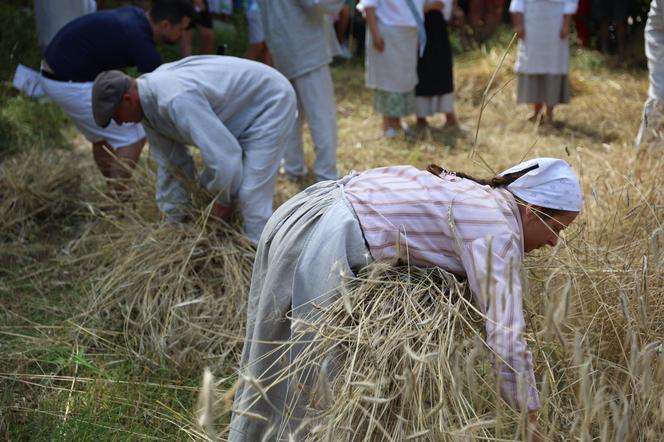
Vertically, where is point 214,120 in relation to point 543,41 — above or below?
above

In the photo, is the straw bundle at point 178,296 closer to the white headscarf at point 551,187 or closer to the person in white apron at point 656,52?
the white headscarf at point 551,187

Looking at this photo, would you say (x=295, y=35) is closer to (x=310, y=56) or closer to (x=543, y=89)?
(x=310, y=56)

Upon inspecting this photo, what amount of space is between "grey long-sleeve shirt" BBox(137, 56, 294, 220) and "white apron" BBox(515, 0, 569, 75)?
3288mm

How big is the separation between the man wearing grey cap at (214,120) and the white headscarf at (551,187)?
1417 millimetres

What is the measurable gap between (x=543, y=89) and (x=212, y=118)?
13.0 ft

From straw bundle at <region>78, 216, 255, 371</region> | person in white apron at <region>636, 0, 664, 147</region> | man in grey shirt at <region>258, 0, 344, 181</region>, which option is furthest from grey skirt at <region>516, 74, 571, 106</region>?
straw bundle at <region>78, 216, 255, 371</region>

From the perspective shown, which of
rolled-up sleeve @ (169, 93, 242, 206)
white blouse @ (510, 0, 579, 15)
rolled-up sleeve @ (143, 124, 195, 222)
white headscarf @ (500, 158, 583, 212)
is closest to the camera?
white headscarf @ (500, 158, 583, 212)

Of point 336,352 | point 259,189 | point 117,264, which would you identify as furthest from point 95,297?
point 336,352

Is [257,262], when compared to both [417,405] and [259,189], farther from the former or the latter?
[259,189]

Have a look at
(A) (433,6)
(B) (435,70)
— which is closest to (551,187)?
(A) (433,6)

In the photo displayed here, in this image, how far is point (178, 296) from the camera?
316 cm

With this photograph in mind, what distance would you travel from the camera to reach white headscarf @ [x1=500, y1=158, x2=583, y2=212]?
6.15ft

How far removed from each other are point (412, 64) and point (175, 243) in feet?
9.83

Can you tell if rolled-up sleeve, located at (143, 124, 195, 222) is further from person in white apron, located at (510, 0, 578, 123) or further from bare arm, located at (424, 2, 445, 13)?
person in white apron, located at (510, 0, 578, 123)
